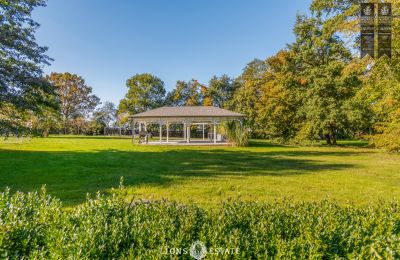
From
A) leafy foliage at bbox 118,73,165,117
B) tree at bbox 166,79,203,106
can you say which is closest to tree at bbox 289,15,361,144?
tree at bbox 166,79,203,106

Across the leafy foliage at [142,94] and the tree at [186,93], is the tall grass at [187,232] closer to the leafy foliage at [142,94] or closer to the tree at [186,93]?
the tree at [186,93]

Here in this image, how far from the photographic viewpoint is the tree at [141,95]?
51.1 meters

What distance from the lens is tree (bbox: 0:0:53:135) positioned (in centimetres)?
1139

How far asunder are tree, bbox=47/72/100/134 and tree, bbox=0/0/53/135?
42.4 meters

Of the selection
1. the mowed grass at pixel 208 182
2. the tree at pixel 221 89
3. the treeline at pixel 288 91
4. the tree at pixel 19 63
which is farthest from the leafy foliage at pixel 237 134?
the tree at pixel 221 89

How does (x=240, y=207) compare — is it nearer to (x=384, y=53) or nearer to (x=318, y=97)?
(x=384, y=53)

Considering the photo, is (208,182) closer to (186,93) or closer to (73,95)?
(186,93)

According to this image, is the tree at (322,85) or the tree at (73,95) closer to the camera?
the tree at (322,85)

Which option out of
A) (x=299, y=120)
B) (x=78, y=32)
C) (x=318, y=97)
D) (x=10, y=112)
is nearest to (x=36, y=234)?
(x=10, y=112)

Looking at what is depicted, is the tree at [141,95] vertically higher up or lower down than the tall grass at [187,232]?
higher up

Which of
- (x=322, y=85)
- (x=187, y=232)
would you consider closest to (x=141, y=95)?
(x=322, y=85)

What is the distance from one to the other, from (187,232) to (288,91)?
2742 cm

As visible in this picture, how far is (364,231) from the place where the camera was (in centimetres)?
243

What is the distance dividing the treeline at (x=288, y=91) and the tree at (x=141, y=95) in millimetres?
194
